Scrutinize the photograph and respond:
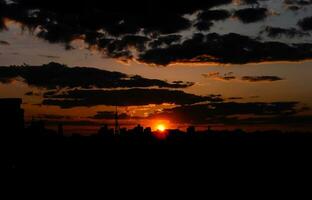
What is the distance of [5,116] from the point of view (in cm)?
9000

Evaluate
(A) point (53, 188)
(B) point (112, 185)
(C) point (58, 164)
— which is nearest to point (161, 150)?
(C) point (58, 164)

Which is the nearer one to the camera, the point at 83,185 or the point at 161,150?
the point at 83,185

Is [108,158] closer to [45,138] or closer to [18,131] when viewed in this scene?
[45,138]

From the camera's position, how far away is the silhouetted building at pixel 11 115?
291 feet

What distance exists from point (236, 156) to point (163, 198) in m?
68.0

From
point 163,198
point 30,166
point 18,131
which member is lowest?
point 163,198

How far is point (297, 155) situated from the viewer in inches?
5920

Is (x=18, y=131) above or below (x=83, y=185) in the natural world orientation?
above

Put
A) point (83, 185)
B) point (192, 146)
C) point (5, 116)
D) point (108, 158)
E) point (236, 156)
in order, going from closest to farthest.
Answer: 1. point (83, 185)
2. point (5, 116)
3. point (108, 158)
4. point (236, 156)
5. point (192, 146)

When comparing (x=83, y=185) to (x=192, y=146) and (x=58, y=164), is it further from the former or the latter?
(x=192, y=146)

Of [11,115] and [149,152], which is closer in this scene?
[11,115]

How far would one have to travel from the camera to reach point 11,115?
9138cm

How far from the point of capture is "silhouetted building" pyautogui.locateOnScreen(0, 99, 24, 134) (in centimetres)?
8875

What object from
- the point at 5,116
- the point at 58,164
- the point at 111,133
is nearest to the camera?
the point at 5,116
